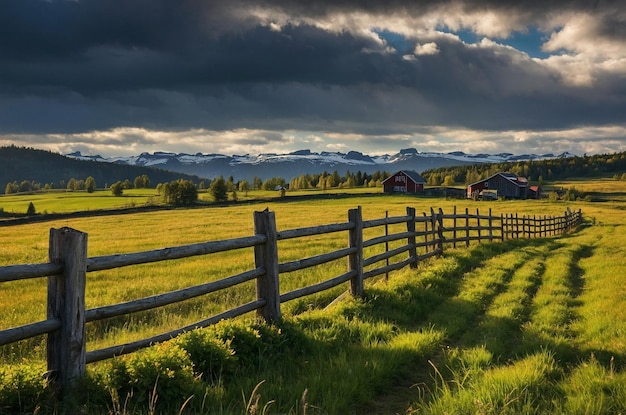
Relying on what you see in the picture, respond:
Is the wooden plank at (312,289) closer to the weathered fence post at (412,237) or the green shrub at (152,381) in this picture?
the green shrub at (152,381)

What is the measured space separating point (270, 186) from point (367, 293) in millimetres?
167274

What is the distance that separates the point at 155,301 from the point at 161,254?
1.89 ft

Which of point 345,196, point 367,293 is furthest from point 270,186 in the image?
point 367,293

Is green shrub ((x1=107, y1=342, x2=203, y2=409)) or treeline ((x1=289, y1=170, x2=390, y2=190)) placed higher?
treeline ((x1=289, y1=170, x2=390, y2=190))

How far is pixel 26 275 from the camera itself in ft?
14.7

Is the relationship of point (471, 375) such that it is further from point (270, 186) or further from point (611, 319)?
point (270, 186)

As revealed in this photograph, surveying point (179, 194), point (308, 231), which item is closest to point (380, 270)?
point (308, 231)

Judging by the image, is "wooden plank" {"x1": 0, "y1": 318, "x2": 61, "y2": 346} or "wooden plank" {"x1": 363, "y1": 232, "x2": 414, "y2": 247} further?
"wooden plank" {"x1": 363, "y1": 232, "x2": 414, "y2": 247}

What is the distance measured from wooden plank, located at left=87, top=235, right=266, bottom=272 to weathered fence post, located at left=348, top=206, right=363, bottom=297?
305 centimetres

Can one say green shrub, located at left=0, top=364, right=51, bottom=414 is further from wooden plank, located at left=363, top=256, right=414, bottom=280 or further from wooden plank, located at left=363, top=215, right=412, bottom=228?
wooden plank, located at left=363, top=215, right=412, bottom=228

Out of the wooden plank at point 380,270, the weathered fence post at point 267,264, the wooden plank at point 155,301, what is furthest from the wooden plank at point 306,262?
the wooden plank at point 380,270

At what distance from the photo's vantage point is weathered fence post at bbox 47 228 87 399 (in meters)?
4.67

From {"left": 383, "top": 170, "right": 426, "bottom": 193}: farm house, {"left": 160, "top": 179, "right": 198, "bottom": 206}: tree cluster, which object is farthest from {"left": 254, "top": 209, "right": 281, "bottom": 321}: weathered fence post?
{"left": 383, "top": 170, "right": 426, "bottom": 193}: farm house

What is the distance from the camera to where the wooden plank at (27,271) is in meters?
4.36
